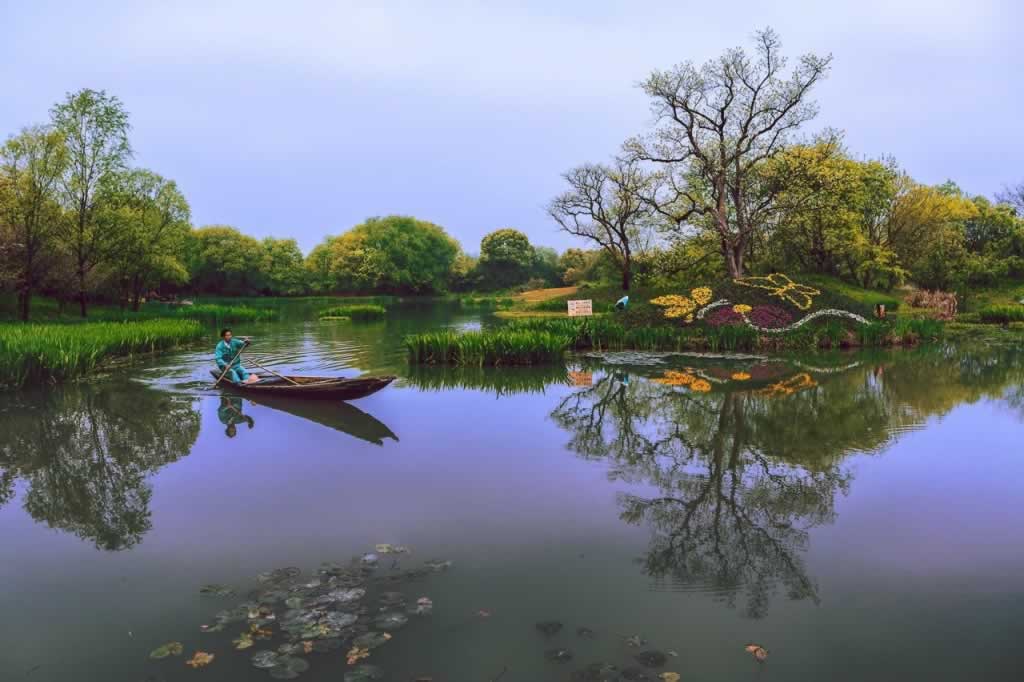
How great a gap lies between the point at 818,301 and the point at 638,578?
2451cm

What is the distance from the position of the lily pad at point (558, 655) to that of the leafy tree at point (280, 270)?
9406 cm

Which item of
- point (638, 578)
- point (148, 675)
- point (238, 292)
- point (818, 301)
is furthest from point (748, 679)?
point (238, 292)

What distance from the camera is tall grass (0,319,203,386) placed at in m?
17.2

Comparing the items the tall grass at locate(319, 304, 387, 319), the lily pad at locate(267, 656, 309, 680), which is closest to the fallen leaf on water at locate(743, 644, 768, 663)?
the lily pad at locate(267, 656, 309, 680)

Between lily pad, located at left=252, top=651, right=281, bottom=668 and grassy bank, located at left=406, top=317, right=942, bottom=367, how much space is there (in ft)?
54.8

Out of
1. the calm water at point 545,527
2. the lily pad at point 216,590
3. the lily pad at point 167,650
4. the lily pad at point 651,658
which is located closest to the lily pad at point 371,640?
the calm water at point 545,527

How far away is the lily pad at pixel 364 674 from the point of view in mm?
4570

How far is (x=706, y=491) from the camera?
8.71 metres

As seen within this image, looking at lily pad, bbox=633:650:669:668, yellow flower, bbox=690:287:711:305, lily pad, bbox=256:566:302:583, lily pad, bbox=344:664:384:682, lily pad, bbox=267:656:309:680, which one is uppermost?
yellow flower, bbox=690:287:711:305

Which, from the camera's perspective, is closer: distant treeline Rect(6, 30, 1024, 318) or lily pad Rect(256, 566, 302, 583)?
lily pad Rect(256, 566, 302, 583)

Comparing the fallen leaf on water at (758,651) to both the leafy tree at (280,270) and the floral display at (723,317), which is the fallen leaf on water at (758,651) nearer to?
the floral display at (723,317)

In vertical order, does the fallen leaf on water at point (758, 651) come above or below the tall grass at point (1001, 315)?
below

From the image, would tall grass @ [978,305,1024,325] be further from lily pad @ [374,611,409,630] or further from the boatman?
lily pad @ [374,611,409,630]

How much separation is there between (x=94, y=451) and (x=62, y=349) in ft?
30.4
